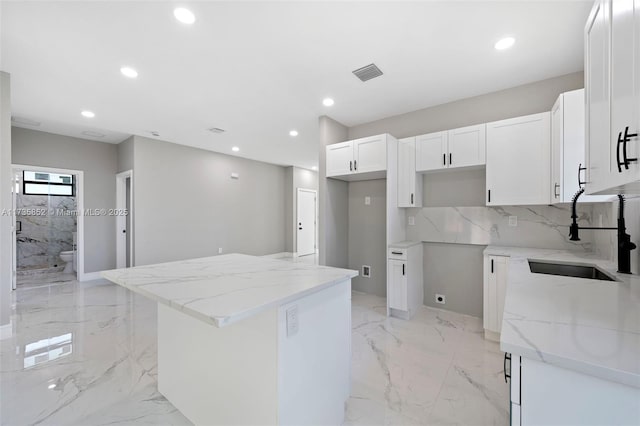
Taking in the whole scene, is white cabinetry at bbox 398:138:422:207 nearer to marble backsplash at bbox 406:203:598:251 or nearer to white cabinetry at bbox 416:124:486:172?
white cabinetry at bbox 416:124:486:172

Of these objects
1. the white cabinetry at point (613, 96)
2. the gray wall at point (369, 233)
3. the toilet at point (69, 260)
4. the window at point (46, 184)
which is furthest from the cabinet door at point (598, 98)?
the window at point (46, 184)

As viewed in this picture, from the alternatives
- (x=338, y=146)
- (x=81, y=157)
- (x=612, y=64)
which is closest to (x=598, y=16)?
(x=612, y=64)

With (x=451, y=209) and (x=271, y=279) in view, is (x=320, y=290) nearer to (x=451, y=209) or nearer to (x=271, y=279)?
(x=271, y=279)

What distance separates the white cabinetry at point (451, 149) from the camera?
2.87 m

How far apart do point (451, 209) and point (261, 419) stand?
3.03 meters

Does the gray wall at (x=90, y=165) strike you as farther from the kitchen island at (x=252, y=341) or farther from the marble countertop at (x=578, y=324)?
the marble countertop at (x=578, y=324)

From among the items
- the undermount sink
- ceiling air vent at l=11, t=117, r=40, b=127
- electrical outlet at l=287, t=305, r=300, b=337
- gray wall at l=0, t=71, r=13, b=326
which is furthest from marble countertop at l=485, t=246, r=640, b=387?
ceiling air vent at l=11, t=117, r=40, b=127

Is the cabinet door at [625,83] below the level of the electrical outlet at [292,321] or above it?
above

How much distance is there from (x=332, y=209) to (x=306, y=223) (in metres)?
→ 4.23

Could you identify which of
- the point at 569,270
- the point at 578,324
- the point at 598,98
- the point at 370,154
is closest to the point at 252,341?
the point at 578,324

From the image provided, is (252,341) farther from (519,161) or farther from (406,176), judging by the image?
(519,161)

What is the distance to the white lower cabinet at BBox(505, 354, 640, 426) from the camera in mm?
650

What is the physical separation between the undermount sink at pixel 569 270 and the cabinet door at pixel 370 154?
5.82 feet

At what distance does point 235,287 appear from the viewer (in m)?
1.33
